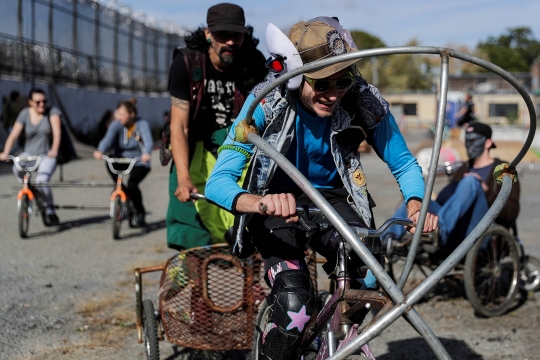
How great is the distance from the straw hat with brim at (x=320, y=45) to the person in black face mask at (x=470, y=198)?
3.19m

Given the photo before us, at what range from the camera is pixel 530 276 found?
259 inches

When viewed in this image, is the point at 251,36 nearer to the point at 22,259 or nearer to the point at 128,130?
the point at 22,259

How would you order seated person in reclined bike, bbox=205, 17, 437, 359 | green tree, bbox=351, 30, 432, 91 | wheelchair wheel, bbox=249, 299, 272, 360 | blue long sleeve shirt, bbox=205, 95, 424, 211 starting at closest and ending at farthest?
seated person in reclined bike, bbox=205, 17, 437, 359, blue long sleeve shirt, bbox=205, 95, 424, 211, wheelchair wheel, bbox=249, 299, 272, 360, green tree, bbox=351, 30, 432, 91

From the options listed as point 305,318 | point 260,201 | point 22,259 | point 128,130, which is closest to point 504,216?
point 305,318

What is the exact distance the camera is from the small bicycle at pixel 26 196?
9125 millimetres

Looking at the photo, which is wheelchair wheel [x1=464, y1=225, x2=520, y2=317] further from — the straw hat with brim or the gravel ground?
the straw hat with brim

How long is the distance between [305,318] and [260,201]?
673mm

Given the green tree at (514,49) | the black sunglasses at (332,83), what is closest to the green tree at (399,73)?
the green tree at (514,49)

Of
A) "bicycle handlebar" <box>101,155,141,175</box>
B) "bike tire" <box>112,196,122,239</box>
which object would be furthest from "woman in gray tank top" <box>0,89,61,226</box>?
"bike tire" <box>112,196,122,239</box>

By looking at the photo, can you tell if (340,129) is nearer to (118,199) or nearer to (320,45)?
(320,45)

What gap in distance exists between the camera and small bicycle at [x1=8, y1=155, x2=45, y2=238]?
9125 millimetres

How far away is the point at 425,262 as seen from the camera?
605 centimetres

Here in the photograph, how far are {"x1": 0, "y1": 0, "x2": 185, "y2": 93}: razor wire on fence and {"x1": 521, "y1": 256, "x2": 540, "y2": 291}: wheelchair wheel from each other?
1793 centimetres

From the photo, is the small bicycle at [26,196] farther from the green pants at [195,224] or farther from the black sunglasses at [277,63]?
the black sunglasses at [277,63]
